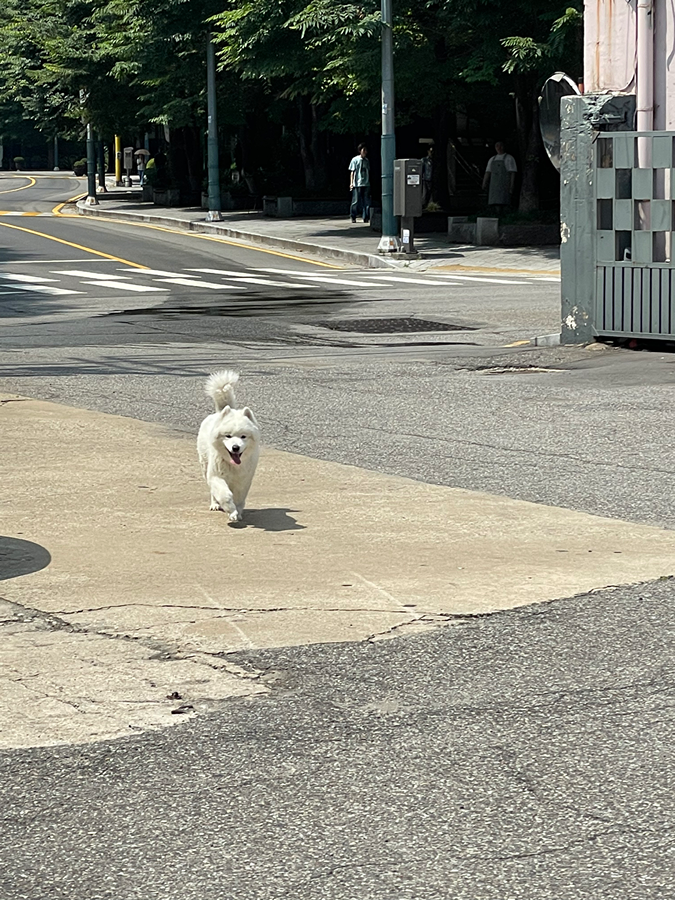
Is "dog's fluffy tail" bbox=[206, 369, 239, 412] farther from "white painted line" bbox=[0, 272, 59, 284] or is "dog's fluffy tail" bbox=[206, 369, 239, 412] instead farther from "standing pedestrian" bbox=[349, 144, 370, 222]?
"standing pedestrian" bbox=[349, 144, 370, 222]

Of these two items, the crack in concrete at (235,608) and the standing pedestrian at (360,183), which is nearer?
the crack in concrete at (235,608)

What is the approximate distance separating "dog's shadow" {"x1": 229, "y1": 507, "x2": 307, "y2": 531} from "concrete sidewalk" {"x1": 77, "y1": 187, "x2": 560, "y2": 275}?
70.4ft

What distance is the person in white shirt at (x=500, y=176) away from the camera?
36.6m

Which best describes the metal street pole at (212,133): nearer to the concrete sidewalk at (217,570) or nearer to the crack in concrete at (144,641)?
the concrete sidewalk at (217,570)

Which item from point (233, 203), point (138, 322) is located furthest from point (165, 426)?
point (233, 203)

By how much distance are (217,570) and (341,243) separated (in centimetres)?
2973

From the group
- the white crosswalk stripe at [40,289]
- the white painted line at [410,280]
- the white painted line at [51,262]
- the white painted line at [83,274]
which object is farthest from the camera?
the white painted line at [51,262]

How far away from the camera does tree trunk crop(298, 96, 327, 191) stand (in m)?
50.0

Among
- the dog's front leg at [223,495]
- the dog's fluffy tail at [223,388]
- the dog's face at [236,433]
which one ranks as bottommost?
the dog's front leg at [223,495]

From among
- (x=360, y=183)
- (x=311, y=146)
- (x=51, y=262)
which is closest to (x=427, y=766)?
(x=51, y=262)

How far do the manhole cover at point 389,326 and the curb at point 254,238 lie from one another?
11539mm

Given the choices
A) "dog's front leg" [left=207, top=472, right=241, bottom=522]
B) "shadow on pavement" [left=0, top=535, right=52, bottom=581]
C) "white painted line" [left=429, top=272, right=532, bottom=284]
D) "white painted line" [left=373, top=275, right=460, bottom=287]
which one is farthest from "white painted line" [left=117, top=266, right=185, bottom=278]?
"shadow on pavement" [left=0, top=535, right=52, bottom=581]

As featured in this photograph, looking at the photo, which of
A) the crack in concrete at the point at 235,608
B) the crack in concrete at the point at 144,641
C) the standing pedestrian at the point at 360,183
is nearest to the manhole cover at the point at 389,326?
the crack in concrete at the point at 235,608

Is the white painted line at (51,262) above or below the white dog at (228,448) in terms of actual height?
above
